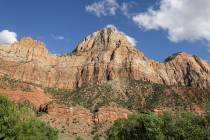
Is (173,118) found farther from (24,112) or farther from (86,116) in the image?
(86,116)

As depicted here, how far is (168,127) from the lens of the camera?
258 ft

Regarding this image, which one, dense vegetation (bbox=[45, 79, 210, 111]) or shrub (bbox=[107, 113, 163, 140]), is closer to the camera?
shrub (bbox=[107, 113, 163, 140])

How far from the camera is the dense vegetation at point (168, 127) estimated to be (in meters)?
73.8

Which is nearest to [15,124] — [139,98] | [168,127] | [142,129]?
[168,127]

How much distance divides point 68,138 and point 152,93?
60.7 m

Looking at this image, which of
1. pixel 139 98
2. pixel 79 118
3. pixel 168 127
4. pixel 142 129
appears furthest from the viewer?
pixel 139 98

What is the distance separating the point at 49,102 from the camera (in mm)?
182375

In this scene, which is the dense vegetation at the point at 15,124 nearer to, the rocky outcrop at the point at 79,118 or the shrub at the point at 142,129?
the shrub at the point at 142,129

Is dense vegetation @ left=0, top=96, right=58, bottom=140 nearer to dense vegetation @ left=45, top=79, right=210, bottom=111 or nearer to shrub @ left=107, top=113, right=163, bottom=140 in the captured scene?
shrub @ left=107, top=113, right=163, bottom=140

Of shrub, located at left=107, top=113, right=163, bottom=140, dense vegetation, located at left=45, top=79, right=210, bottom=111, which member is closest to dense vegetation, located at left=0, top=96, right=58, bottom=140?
shrub, located at left=107, top=113, right=163, bottom=140

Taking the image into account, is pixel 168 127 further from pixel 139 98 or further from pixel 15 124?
pixel 139 98

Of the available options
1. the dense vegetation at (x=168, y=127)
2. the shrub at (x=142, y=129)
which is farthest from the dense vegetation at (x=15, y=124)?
the dense vegetation at (x=168, y=127)

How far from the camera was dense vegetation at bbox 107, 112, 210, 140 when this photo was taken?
242ft

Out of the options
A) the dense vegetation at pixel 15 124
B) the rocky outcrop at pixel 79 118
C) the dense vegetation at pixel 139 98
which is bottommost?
the dense vegetation at pixel 15 124
